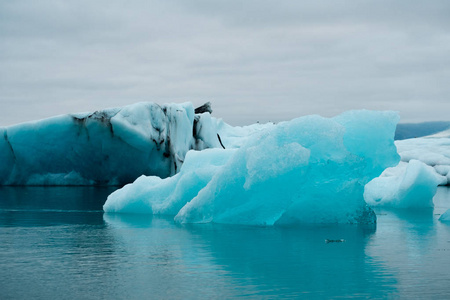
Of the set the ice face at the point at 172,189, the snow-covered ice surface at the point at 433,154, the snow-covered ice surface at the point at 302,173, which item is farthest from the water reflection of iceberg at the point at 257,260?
the snow-covered ice surface at the point at 433,154

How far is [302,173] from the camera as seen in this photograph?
10.1 meters

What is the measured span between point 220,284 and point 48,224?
19.7 ft

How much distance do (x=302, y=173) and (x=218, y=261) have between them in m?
3.71

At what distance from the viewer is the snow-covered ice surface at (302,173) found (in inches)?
396

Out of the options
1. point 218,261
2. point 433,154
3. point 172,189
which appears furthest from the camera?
point 433,154

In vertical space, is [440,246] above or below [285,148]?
below

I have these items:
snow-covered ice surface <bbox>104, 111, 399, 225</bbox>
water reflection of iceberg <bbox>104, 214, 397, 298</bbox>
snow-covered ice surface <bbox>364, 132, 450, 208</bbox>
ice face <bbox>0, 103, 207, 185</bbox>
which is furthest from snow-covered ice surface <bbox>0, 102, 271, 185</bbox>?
water reflection of iceberg <bbox>104, 214, 397, 298</bbox>

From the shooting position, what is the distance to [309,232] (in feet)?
30.8

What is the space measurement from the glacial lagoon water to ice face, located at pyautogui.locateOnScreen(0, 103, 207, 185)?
42.7ft

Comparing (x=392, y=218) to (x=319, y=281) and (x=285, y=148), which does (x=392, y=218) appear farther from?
(x=319, y=281)

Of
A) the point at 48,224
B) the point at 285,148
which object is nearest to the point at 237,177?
the point at 285,148

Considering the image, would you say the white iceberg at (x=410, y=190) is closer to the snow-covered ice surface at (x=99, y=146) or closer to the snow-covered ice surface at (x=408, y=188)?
the snow-covered ice surface at (x=408, y=188)

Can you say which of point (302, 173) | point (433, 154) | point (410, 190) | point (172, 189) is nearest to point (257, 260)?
point (302, 173)

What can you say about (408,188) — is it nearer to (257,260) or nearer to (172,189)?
(172,189)
